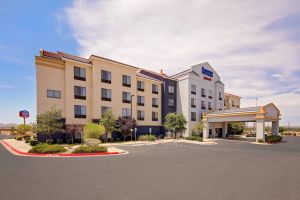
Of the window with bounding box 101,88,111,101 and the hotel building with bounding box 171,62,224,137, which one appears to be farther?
the hotel building with bounding box 171,62,224,137

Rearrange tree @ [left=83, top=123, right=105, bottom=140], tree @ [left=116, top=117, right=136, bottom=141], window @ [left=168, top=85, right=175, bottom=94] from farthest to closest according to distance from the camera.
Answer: window @ [left=168, top=85, right=175, bottom=94] → tree @ [left=116, top=117, right=136, bottom=141] → tree @ [left=83, top=123, right=105, bottom=140]

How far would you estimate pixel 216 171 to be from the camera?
10.6m

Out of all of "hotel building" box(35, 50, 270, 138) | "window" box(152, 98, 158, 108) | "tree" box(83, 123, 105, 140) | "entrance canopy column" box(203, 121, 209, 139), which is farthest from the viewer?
"window" box(152, 98, 158, 108)

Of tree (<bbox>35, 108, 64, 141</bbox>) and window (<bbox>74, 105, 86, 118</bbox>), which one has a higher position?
window (<bbox>74, 105, 86, 118</bbox>)

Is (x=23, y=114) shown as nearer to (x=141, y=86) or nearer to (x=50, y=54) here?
(x=50, y=54)

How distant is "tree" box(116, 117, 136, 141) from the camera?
33.5 meters

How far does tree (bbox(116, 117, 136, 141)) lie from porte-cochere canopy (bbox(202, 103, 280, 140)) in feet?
56.7

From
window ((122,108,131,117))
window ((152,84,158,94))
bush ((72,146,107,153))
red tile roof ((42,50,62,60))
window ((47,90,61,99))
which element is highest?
red tile roof ((42,50,62,60))

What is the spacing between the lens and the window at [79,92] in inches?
1209

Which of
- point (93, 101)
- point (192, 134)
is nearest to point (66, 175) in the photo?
point (93, 101)

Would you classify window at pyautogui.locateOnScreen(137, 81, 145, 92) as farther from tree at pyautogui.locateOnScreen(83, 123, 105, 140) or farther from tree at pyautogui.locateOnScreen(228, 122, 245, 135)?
tree at pyautogui.locateOnScreen(228, 122, 245, 135)

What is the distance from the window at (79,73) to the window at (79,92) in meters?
1.60

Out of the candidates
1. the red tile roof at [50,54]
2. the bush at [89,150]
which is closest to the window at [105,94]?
the red tile roof at [50,54]

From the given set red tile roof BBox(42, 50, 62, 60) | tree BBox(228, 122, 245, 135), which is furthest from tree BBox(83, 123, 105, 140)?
tree BBox(228, 122, 245, 135)
